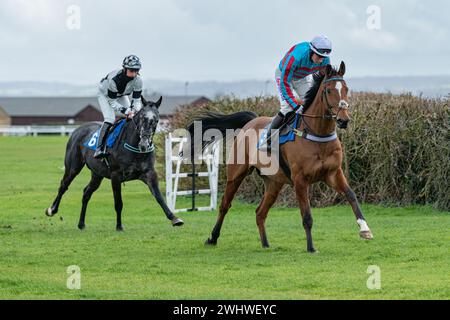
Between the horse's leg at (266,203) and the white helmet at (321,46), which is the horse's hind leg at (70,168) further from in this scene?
the white helmet at (321,46)

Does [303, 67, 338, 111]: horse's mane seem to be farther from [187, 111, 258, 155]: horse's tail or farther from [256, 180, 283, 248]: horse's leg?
[187, 111, 258, 155]: horse's tail

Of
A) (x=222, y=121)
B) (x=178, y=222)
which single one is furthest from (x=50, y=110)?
(x=178, y=222)

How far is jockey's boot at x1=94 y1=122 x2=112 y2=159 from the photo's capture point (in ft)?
50.1

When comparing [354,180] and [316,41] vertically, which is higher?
[316,41]

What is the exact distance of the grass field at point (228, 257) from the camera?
30.3 ft

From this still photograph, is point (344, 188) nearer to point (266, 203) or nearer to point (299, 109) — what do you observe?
point (299, 109)

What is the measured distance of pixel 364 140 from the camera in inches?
771

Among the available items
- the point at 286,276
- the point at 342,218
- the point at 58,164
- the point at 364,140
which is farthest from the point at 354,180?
the point at 58,164

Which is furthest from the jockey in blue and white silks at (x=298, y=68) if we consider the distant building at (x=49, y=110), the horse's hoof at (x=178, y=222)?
the distant building at (x=49, y=110)

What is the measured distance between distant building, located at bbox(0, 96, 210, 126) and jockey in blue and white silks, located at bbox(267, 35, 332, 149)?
107600mm

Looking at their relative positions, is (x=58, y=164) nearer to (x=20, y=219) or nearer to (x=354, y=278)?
(x=20, y=219)

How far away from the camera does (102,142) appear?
15344mm

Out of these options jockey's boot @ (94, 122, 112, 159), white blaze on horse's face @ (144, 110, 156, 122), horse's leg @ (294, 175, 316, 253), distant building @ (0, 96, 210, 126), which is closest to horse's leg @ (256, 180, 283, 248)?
horse's leg @ (294, 175, 316, 253)

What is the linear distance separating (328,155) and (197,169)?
11.7 m
